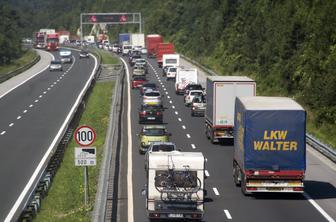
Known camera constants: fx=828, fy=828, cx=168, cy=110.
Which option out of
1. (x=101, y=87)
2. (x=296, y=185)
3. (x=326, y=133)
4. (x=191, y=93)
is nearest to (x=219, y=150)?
(x=326, y=133)

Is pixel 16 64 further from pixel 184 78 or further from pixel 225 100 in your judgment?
pixel 225 100

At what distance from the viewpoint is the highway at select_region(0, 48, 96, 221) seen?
35.4m

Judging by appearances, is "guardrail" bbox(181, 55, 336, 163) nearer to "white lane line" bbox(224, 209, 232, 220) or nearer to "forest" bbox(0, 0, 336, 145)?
"forest" bbox(0, 0, 336, 145)

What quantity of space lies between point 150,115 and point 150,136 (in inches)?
538

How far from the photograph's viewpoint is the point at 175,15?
570 ft

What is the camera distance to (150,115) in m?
54.2

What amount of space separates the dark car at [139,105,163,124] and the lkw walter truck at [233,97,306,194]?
24795 mm

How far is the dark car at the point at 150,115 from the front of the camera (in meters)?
53.9

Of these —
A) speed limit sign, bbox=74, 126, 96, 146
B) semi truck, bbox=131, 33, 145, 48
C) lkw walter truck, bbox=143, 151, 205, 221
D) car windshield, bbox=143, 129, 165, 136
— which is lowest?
semi truck, bbox=131, 33, 145, 48

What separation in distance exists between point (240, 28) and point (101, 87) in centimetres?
2762

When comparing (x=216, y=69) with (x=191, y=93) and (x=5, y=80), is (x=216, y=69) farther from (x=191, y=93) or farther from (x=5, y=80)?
(x=191, y=93)

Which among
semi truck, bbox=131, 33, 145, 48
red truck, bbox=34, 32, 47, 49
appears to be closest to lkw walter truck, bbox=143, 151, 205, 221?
semi truck, bbox=131, 33, 145, 48

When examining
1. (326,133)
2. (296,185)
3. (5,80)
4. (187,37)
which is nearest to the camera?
(296,185)

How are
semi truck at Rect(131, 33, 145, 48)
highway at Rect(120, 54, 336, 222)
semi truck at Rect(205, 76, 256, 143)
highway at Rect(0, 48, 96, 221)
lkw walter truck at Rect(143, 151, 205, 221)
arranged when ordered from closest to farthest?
lkw walter truck at Rect(143, 151, 205, 221) < highway at Rect(120, 54, 336, 222) < highway at Rect(0, 48, 96, 221) < semi truck at Rect(205, 76, 256, 143) < semi truck at Rect(131, 33, 145, 48)
